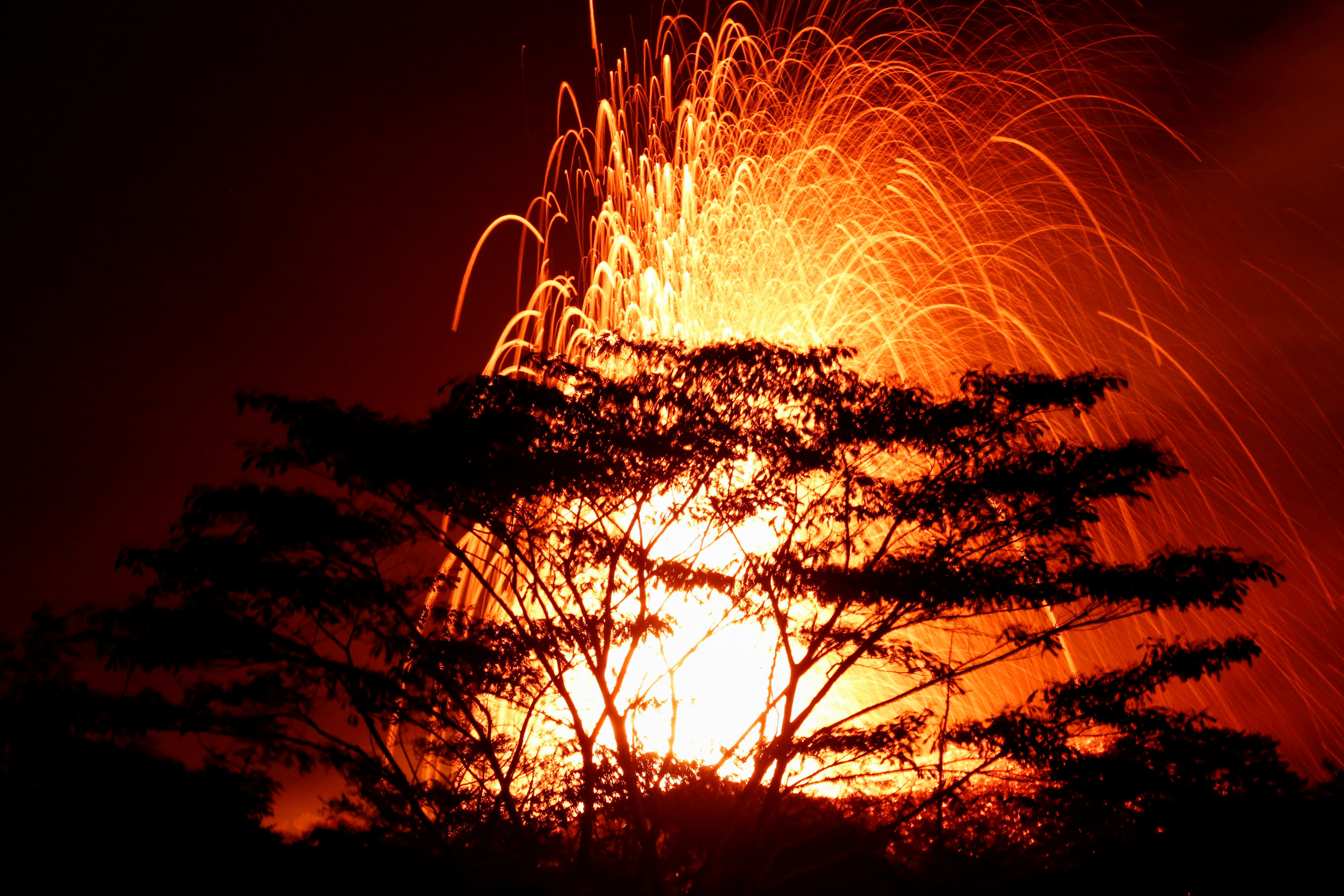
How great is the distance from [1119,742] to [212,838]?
8682 millimetres

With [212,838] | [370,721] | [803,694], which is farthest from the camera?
[803,694]

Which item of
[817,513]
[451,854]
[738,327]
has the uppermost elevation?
[738,327]

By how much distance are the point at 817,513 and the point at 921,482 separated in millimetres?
1114

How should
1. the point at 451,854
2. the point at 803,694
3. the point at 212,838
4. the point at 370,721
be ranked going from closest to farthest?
the point at 212,838 < the point at 451,854 < the point at 370,721 < the point at 803,694

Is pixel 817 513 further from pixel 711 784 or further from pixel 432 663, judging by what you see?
pixel 432 663

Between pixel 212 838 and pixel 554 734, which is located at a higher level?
pixel 554 734

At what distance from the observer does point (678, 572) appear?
34.4 ft

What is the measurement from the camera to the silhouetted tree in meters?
10.1

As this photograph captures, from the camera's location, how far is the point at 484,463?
9.97 meters

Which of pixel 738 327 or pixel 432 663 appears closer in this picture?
pixel 432 663

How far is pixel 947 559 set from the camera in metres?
10.8

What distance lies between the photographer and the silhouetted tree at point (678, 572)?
1007cm

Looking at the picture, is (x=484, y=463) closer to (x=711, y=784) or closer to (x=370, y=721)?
(x=370, y=721)

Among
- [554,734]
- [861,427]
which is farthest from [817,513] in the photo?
[554,734]
